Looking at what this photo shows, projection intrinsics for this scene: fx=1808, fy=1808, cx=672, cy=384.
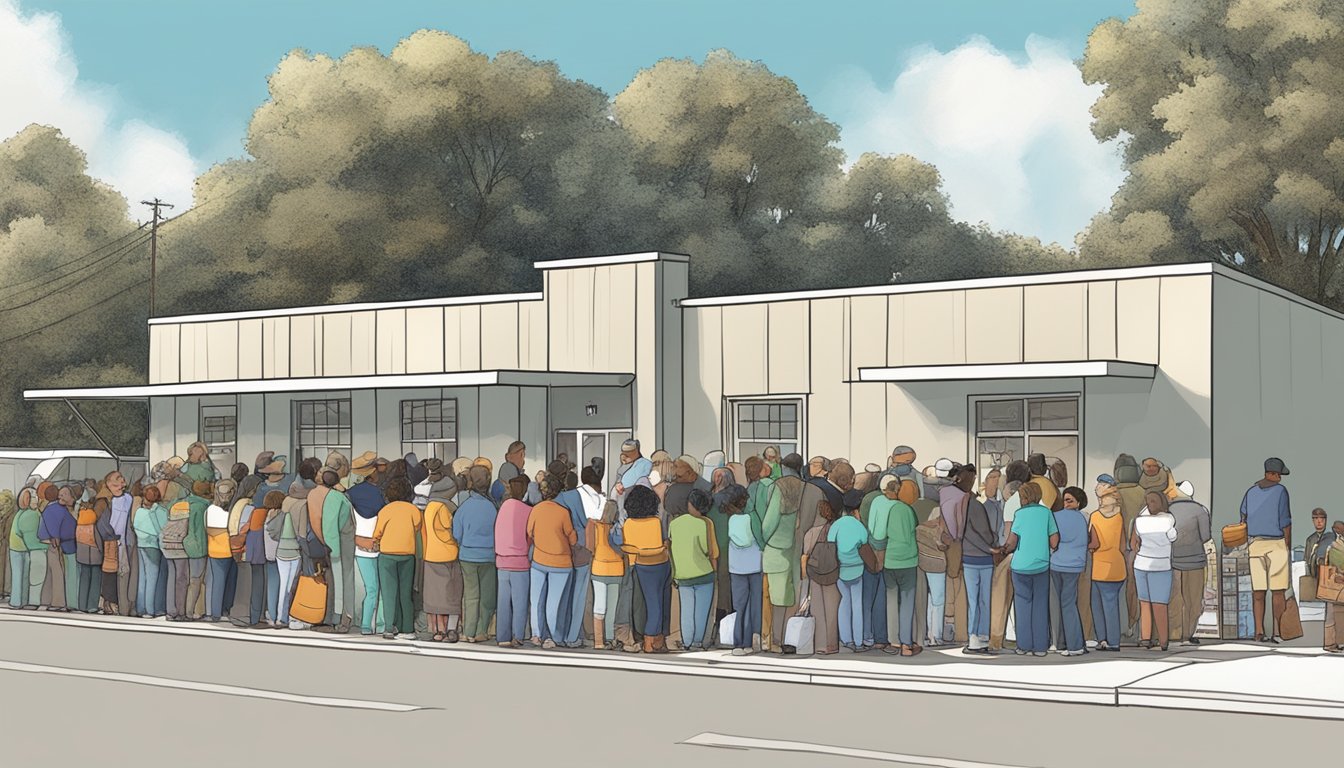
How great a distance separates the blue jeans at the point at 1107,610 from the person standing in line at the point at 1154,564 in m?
0.26

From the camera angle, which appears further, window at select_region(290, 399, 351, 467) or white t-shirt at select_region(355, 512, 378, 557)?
window at select_region(290, 399, 351, 467)

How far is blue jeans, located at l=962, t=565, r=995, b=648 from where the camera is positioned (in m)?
16.2

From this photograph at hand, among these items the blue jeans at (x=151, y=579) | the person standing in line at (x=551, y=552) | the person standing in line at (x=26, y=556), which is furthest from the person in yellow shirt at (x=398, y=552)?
Answer: the person standing in line at (x=26, y=556)

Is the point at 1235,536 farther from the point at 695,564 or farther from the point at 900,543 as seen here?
the point at 695,564

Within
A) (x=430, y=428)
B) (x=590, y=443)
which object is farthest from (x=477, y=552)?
(x=430, y=428)

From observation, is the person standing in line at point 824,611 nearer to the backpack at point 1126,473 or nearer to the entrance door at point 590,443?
the backpack at point 1126,473

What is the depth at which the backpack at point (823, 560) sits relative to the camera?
16.0 meters

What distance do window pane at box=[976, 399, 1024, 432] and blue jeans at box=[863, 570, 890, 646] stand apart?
21.3ft

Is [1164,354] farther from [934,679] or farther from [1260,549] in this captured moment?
[934,679]

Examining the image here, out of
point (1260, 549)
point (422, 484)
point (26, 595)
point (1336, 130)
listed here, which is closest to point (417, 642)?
point (422, 484)

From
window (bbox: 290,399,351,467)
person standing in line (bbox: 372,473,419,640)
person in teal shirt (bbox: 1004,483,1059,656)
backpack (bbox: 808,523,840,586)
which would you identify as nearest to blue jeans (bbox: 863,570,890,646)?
backpack (bbox: 808,523,840,586)

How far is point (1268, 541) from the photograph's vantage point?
17.6 m

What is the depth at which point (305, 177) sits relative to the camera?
57844 mm

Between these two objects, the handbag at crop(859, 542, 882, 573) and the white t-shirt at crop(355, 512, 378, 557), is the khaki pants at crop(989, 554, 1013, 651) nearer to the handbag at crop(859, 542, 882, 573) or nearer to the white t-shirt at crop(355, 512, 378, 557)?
the handbag at crop(859, 542, 882, 573)
